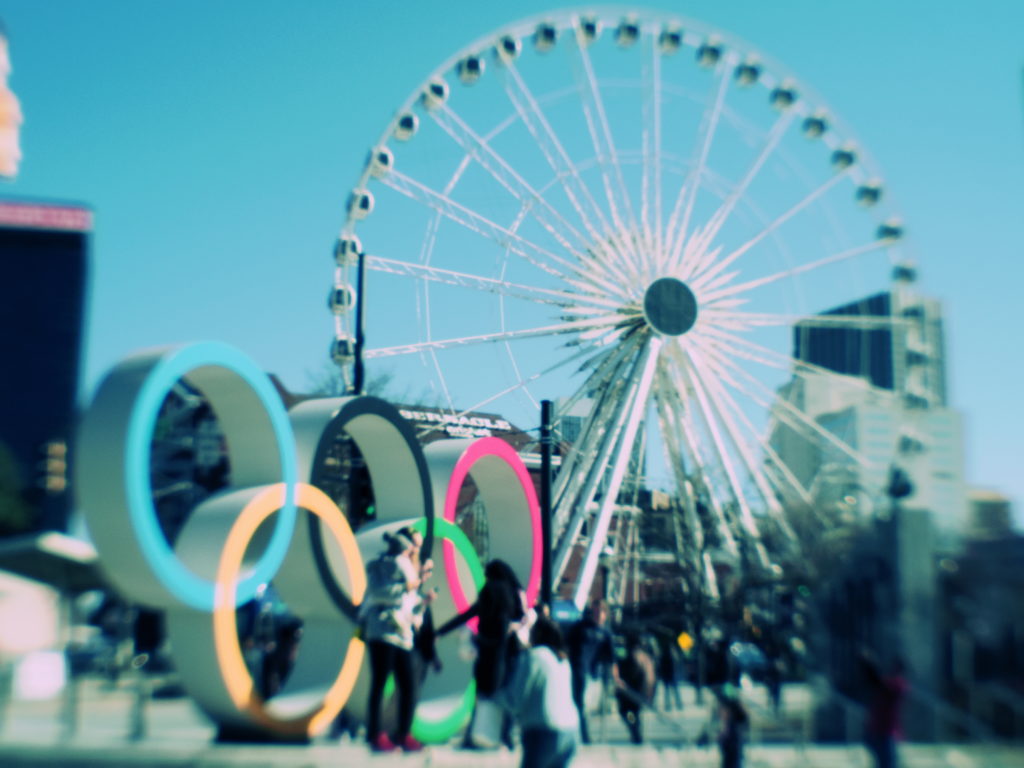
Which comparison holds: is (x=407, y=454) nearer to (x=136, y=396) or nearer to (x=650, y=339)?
(x=136, y=396)

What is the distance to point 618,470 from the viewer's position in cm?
2200

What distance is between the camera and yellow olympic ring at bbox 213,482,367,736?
920 cm

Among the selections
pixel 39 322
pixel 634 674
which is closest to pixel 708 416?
pixel 634 674

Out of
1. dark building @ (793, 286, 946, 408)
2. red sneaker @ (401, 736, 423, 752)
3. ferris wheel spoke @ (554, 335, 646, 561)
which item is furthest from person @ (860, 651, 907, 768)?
dark building @ (793, 286, 946, 408)

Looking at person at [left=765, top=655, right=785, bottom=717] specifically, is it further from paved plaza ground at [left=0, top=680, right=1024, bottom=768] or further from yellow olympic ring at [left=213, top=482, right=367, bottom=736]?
yellow olympic ring at [left=213, top=482, right=367, bottom=736]

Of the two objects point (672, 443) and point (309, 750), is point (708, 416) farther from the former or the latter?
point (309, 750)

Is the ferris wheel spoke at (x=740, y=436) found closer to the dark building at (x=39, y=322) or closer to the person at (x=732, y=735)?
the person at (x=732, y=735)

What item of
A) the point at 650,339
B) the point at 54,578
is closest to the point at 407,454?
the point at 54,578

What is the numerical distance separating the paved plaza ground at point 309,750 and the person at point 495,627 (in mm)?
629

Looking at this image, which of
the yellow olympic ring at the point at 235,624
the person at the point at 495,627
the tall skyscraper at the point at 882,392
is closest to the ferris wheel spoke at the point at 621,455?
the tall skyscraper at the point at 882,392

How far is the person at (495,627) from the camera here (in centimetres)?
953

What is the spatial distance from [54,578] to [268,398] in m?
2.32

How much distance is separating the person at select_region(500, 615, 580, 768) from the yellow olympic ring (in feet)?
8.70

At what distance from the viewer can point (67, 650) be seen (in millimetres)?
10305
